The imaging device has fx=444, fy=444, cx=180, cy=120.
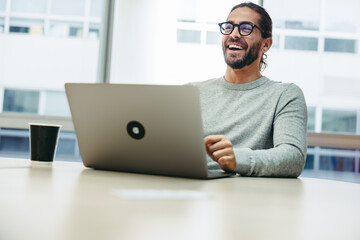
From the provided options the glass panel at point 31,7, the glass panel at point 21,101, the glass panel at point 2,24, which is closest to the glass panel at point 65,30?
the glass panel at point 31,7

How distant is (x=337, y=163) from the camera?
11.4 ft

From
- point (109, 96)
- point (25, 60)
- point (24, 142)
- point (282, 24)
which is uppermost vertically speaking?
point (282, 24)

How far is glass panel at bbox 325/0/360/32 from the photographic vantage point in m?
3.39

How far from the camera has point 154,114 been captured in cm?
103

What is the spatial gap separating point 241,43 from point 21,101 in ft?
7.28

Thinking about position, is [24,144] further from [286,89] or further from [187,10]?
[286,89]

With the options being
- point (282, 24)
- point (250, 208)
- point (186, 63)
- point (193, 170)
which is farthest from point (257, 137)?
point (282, 24)

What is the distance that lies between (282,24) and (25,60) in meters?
2.03

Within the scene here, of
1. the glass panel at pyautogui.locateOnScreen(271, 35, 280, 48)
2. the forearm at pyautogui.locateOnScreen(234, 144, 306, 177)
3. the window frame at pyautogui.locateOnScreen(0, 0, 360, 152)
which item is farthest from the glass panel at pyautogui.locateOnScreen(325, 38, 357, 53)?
the forearm at pyautogui.locateOnScreen(234, 144, 306, 177)

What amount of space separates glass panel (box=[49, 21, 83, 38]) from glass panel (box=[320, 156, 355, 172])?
7.11 ft

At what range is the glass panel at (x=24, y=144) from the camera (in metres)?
3.55

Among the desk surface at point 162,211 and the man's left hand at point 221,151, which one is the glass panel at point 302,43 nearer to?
the man's left hand at point 221,151

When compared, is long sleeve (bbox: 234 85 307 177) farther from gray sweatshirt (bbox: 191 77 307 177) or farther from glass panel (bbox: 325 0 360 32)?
glass panel (bbox: 325 0 360 32)

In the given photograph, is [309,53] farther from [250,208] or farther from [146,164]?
[250,208]
